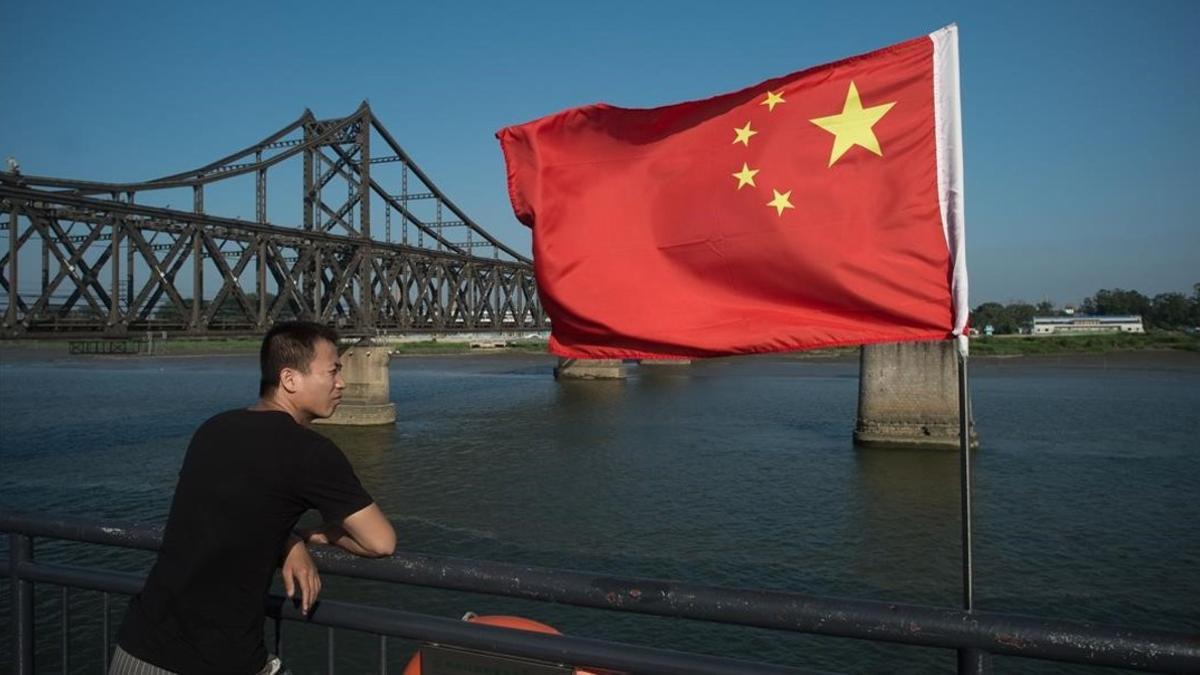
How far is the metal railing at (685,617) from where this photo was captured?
106 inches

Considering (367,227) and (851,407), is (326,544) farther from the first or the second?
(367,227)

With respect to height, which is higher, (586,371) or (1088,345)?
(1088,345)

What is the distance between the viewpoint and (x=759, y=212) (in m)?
5.77

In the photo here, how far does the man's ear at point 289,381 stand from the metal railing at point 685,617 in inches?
28.7

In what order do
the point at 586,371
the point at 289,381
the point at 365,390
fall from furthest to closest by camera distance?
1. the point at 586,371
2. the point at 365,390
3. the point at 289,381

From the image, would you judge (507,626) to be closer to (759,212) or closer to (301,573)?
(301,573)

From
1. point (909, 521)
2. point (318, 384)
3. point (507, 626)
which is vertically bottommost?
point (909, 521)

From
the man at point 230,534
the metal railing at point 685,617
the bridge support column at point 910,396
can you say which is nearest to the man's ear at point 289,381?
the man at point 230,534

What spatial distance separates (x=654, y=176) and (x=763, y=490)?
1977cm

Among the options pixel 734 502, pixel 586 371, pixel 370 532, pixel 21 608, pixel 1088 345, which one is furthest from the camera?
pixel 1088 345

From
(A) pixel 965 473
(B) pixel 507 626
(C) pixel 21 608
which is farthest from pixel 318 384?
(A) pixel 965 473

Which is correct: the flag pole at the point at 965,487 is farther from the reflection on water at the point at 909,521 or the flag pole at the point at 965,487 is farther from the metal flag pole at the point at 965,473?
the reflection on water at the point at 909,521

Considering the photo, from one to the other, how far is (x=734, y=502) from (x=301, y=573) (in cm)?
2039

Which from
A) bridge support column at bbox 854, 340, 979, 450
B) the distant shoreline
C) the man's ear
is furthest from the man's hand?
the distant shoreline
